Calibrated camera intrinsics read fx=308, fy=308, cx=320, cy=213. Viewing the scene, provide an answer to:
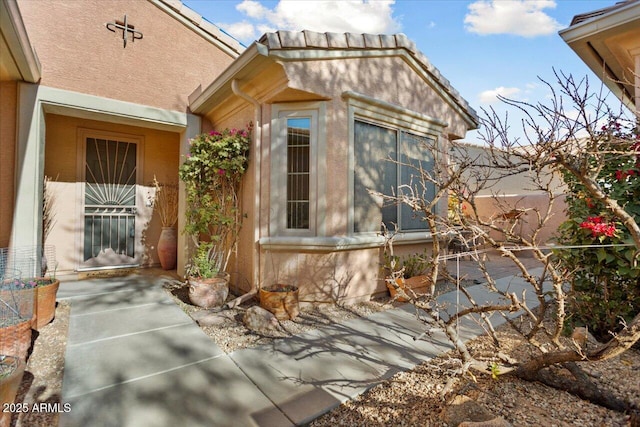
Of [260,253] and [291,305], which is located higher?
[260,253]

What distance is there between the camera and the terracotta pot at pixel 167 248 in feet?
20.7

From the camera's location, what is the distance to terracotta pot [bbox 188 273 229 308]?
4301 mm

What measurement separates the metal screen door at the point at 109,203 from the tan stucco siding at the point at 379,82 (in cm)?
430

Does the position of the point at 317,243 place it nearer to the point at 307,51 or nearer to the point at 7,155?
the point at 307,51

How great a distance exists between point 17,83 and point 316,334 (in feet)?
17.4

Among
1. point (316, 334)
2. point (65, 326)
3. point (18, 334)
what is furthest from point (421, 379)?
point (65, 326)

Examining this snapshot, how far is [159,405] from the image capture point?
227cm

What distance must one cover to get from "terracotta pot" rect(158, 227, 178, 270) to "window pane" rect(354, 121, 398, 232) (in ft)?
13.1

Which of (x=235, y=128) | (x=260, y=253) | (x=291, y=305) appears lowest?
(x=291, y=305)

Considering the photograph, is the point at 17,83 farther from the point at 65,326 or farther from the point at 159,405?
the point at 159,405

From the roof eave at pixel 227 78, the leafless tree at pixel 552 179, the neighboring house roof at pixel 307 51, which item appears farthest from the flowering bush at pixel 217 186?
the leafless tree at pixel 552 179

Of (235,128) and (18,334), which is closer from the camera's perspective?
(18,334)

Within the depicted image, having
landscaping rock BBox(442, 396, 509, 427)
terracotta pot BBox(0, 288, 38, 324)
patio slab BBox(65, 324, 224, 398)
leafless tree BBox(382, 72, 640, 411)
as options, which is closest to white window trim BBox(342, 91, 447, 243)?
leafless tree BBox(382, 72, 640, 411)

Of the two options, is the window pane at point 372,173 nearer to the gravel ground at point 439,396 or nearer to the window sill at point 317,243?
the window sill at point 317,243
